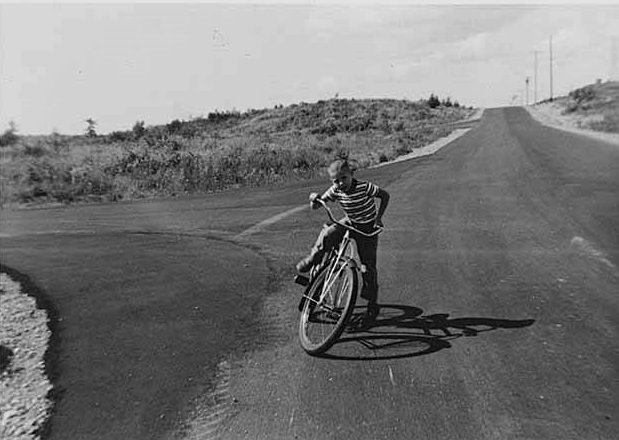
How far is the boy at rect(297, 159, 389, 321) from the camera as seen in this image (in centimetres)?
523

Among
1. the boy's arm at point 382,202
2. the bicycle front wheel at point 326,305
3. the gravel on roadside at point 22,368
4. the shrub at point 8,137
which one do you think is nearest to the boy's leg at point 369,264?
the boy's arm at point 382,202

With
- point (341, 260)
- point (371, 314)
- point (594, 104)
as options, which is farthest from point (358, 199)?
point (594, 104)

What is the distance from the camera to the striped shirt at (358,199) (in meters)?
5.30

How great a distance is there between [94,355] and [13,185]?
1715 centimetres

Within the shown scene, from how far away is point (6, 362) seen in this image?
5.05 m

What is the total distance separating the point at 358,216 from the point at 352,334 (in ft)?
3.48

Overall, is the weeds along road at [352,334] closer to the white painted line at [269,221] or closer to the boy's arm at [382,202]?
the white painted line at [269,221]

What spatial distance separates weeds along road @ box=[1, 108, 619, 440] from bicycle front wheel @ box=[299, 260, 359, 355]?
16 cm

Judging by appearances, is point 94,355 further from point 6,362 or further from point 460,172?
point 460,172

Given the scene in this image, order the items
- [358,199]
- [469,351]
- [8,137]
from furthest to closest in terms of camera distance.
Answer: [8,137], [358,199], [469,351]

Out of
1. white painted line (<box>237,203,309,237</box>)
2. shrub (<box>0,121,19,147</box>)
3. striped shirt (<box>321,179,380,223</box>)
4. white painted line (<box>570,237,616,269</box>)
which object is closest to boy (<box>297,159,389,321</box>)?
striped shirt (<box>321,179,380,223</box>)

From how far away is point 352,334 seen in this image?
5.23 m

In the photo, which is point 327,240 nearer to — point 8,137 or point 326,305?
point 326,305

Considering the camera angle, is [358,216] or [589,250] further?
[589,250]
